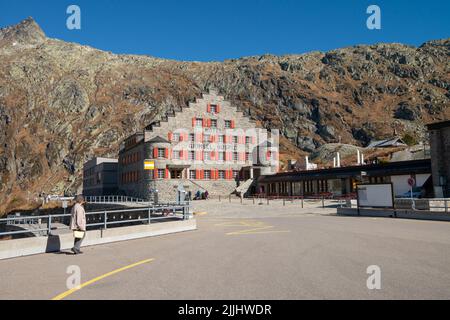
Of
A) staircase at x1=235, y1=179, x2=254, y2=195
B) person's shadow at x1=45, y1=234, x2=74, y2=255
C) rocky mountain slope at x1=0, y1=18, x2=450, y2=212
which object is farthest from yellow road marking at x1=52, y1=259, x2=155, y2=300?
rocky mountain slope at x1=0, y1=18, x2=450, y2=212

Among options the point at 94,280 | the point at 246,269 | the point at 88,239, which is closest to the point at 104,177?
the point at 88,239

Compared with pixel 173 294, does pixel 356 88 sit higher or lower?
higher

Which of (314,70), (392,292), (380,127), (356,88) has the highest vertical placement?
(314,70)

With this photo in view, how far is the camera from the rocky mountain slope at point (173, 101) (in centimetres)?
13425

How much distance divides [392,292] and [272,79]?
548 feet

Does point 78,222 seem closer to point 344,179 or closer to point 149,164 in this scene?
point 344,179

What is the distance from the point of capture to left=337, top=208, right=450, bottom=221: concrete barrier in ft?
69.5

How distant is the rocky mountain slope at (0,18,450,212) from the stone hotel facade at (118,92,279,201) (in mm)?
66786

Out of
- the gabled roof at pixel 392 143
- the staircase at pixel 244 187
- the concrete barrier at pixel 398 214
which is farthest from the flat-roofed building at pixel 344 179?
the gabled roof at pixel 392 143

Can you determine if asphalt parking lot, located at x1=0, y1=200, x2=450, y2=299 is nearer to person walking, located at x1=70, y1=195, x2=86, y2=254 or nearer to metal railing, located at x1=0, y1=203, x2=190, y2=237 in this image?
person walking, located at x1=70, y1=195, x2=86, y2=254

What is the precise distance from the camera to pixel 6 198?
120 metres

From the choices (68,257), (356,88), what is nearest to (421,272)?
(68,257)

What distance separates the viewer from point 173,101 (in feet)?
517

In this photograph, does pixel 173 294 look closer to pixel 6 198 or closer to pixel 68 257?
pixel 68 257
